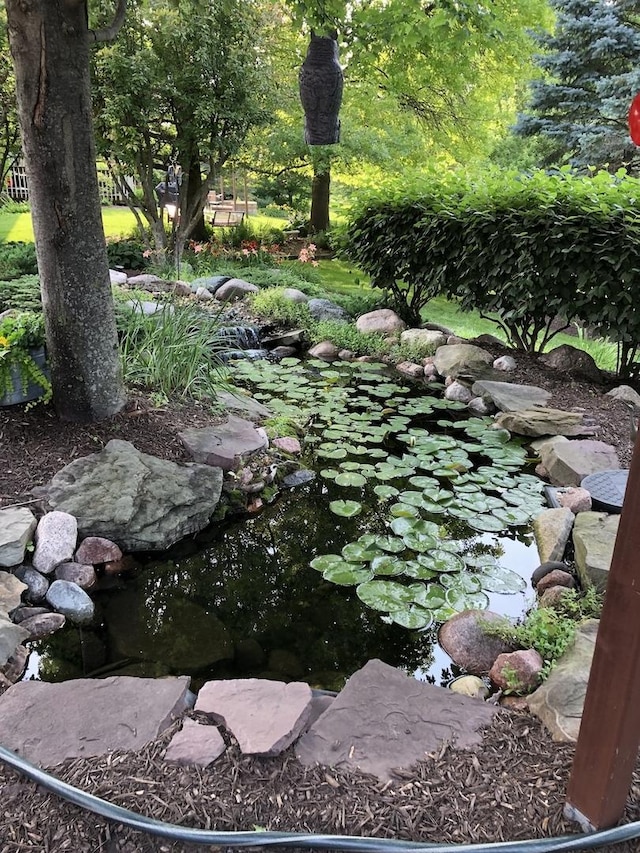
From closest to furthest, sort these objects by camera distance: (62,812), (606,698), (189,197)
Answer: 1. (606,698)
2. (62,812)
3. (189,197)

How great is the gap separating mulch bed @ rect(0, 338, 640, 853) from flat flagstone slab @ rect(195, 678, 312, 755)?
0.13 ft

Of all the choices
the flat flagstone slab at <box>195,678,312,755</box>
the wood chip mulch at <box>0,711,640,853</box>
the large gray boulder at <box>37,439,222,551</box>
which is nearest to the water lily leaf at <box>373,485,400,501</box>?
the large gray boulder at <box>37,439,222,551</box>

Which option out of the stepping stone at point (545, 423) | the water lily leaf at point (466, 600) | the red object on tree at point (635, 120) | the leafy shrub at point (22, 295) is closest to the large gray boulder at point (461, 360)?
the stepping stone at point (545, 423)

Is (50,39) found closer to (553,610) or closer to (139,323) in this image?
(139,323)

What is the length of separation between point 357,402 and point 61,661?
3156 millimetres

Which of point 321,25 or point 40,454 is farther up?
point 321,25

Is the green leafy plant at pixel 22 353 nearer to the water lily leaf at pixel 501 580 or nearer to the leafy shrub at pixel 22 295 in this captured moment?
the leafy shrub at pixel 22 295

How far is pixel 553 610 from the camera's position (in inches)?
96.6

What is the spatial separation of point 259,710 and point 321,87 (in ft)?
11.1

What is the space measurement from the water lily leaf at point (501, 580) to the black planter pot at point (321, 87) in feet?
9.03

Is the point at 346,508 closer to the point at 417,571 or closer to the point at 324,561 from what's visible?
the point at 324,561

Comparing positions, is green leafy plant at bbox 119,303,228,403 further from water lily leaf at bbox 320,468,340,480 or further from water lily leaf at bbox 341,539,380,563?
water lily leaf at bbox 341,539,380,563

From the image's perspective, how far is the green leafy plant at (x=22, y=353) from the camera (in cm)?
325

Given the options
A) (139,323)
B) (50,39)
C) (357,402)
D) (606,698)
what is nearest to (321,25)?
(50,39)
